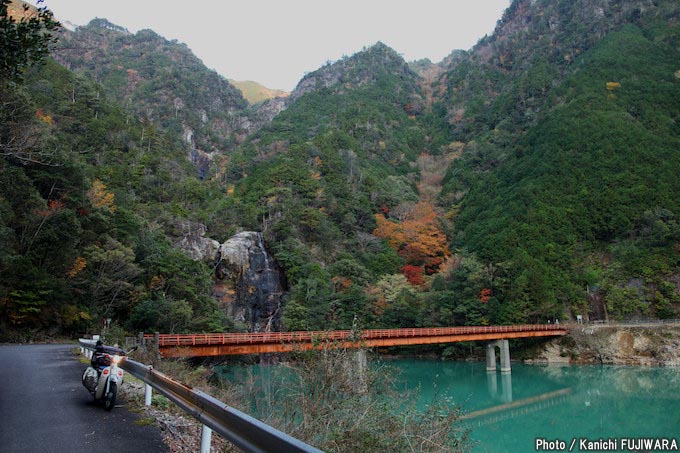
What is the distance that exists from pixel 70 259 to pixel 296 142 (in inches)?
1948

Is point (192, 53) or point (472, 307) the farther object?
point (192, 53)

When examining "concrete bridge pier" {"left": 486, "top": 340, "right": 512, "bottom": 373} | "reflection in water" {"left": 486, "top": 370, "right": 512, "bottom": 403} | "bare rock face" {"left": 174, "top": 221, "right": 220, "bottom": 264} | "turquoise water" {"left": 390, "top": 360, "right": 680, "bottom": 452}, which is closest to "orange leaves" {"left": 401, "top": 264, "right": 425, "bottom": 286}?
"concrete bridge pier" {"left": 486, "top": 340, "right": 512, "bottom": 373}

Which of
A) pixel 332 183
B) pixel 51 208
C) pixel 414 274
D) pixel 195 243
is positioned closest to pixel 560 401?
pixel 414 274

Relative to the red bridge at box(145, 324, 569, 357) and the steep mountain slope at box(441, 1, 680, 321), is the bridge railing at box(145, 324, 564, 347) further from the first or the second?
the steep mountain slope at box(441, 1, 680, 321)

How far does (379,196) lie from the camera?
59562mm

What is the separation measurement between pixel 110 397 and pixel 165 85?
90.8 metres

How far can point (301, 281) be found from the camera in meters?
39.8

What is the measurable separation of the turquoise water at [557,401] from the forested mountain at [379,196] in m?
7.80

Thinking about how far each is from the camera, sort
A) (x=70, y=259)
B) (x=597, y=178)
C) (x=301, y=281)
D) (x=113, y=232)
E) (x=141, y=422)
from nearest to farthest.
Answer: (x=141, y=422) < (x=70, y=259) < (x=113, y=232) < (x=301, y=281) < (x=597, y=178)

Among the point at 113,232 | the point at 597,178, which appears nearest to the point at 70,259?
the point at 113,232

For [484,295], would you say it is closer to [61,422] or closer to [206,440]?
[61,422]

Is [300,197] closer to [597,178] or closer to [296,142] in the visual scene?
[296,142]

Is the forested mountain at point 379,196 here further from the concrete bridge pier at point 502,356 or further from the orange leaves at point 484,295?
the concrete bridge pier at point 502,356

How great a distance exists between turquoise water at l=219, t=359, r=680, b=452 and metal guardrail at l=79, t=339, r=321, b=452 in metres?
5.03
